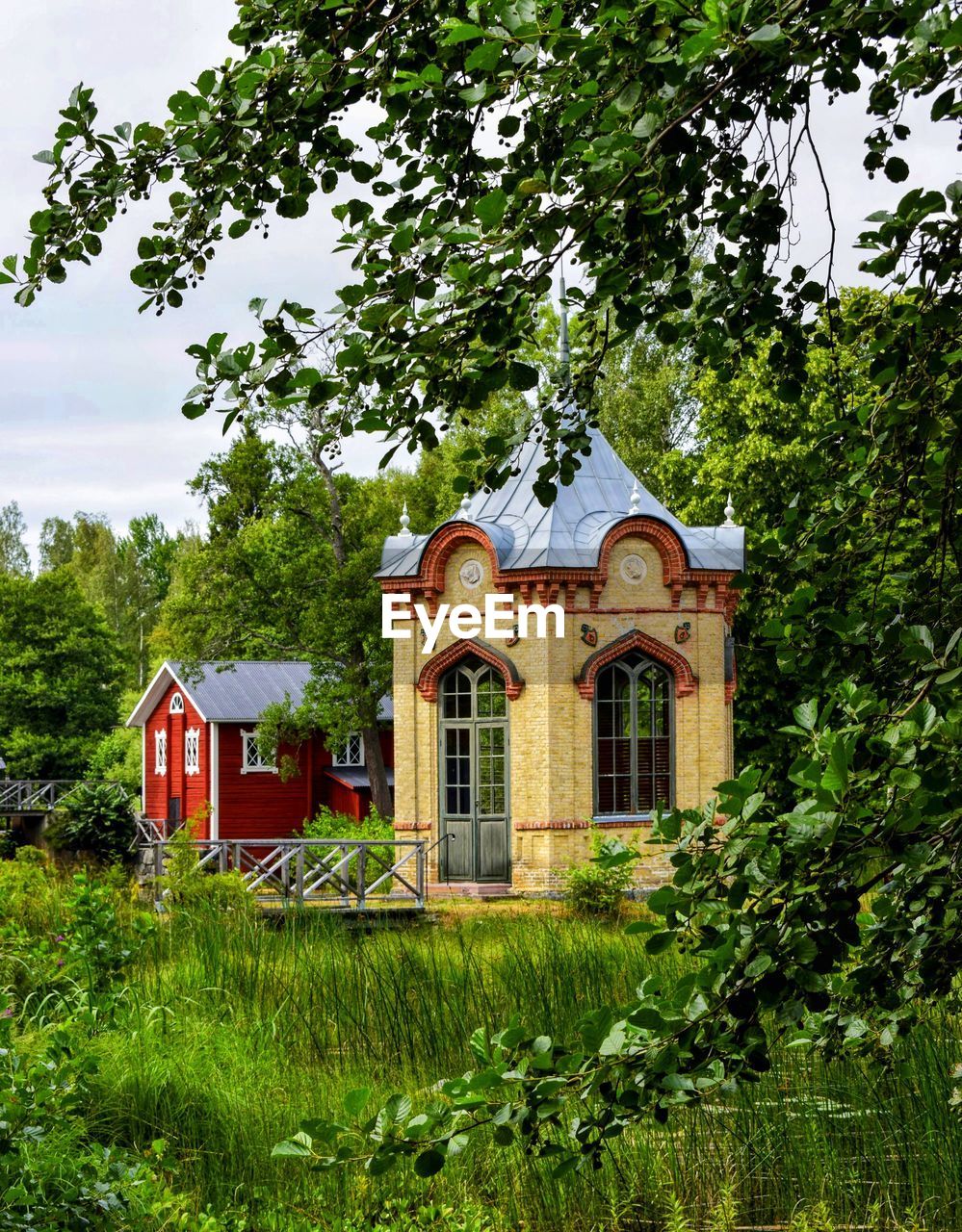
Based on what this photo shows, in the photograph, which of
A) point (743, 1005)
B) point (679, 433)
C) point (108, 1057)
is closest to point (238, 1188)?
point (108, 1057)

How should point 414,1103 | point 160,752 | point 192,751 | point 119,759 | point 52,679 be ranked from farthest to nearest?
point 52,679, point 119,759, point 160,752, point 192,751, point 414,1103

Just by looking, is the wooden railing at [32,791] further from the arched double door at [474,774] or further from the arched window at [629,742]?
the arched window at [629,742]

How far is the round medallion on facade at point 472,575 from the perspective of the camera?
20.0 metres

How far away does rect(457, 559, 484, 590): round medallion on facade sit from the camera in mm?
19953

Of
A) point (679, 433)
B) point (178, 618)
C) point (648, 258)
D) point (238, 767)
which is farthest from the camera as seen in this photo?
point (679, 433)

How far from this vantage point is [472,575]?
20.0 m

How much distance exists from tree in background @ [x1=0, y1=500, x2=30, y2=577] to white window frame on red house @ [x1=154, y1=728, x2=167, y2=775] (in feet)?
126

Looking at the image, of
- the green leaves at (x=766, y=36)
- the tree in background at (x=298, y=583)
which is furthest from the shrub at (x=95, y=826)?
the green leaves at (x=766, y=36)

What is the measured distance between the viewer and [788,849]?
242cm

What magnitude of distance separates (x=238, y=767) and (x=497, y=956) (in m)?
21.1

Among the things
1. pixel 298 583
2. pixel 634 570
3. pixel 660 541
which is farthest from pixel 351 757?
pixel 660 541

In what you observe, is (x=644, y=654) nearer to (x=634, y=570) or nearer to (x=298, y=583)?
(x=634, y=570)

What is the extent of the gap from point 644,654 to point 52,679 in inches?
1021

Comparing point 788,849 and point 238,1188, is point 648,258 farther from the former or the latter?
point 238,1188
